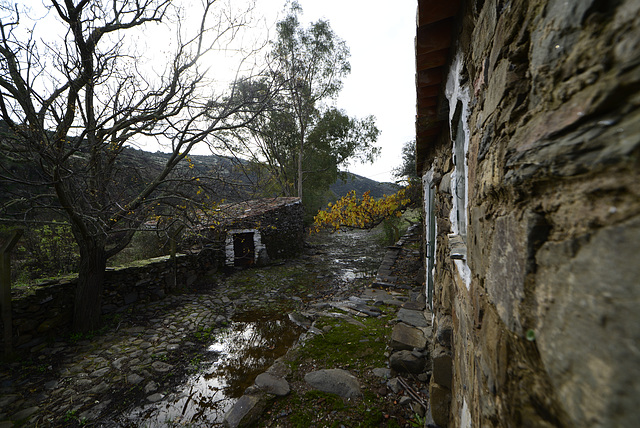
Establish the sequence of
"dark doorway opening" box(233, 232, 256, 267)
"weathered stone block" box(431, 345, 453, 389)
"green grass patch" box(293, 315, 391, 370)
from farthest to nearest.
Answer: "dark doorway opening" box(233, 232, 256, 267), "green grass patch" box(293, 315, 391, 370), "weathered stone block" box(431, 345, 453, 389)

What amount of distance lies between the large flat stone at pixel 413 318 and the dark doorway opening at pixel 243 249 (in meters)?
7.28

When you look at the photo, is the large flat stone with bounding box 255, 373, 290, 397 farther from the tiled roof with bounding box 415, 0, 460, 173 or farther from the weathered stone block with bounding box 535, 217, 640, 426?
the tiled roof with bounding box 415, 0, 460, 173

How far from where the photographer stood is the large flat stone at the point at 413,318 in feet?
13.0

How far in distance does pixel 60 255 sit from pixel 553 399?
9411 millimetres

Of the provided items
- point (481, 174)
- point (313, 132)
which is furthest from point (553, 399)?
point (313, 132)

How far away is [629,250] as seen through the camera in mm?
356

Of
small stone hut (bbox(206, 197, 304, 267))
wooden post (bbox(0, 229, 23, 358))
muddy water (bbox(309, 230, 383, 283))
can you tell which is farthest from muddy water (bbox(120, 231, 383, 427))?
small stone hut (bbox(206, 197, 304, 267))

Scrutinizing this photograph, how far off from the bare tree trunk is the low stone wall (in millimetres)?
218

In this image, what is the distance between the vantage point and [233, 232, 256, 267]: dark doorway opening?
10.5 meters

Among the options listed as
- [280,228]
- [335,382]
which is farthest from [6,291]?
[280,228]

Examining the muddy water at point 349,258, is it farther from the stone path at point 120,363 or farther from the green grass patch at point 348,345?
the green grass patch at point 348,345

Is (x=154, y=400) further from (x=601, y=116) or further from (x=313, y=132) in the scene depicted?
(x=313, y=132)

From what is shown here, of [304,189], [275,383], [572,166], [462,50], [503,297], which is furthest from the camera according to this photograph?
[304,189]

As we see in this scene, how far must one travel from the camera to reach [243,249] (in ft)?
36.0
